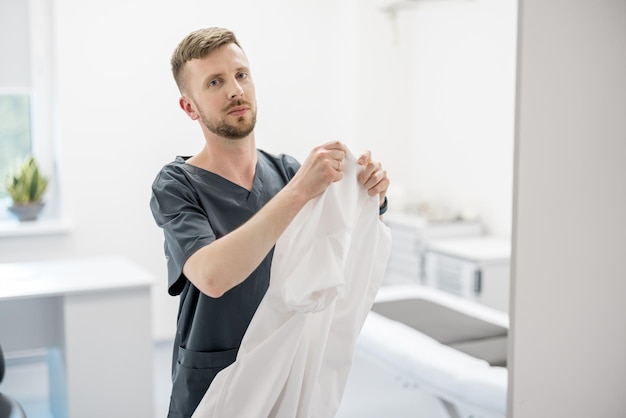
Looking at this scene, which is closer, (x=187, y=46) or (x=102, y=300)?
(x=187, y=46)

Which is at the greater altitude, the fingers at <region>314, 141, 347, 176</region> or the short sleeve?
the fingers at <region>314, 141, 347, 176</region>

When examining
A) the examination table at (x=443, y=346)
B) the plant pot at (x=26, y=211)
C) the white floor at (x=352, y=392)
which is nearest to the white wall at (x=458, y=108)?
the examination table at (x=443, y=346)

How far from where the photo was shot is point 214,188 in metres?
1.25

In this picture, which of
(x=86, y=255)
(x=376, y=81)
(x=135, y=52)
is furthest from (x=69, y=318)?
(x=376, y=81)

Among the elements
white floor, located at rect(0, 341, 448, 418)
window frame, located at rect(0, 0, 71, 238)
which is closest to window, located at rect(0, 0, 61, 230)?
window frame, located at rect(0, 0, 71, 238)

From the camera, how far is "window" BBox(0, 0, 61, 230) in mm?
1402

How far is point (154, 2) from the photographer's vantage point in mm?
1349

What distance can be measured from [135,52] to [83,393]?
2.13 ft

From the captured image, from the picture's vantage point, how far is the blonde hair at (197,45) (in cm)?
122

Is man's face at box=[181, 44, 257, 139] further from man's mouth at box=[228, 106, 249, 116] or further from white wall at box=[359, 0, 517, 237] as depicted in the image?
white wall at box=[359, 0, 517, 237]

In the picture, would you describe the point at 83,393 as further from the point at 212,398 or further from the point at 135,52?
the point at 135,52

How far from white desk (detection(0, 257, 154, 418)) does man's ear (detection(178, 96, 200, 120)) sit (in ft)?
1.10

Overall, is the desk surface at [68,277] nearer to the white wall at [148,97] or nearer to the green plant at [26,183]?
the white wall at [148,97]

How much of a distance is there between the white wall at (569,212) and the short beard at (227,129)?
0.62 meters
